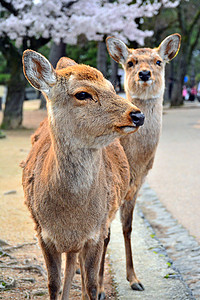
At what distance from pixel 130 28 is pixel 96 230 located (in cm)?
1527

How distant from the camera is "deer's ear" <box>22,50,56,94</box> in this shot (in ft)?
10.8

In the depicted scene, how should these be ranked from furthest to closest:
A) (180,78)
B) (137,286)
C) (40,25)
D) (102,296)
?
(180,78), (40,25), (137,286), (102,296)

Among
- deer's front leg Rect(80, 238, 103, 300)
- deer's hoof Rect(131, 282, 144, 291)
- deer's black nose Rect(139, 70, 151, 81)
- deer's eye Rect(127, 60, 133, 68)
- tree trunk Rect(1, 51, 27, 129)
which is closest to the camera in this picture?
deer's front leg Rect(80, 238, 103, 300)

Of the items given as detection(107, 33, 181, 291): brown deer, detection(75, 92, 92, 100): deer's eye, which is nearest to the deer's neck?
detection(107, 33, 181, 291): brown deer

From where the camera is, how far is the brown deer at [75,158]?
127 inches

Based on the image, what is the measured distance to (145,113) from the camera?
16.6 feet

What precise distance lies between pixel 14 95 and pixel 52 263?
13.1 m

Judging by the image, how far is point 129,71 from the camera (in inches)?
214

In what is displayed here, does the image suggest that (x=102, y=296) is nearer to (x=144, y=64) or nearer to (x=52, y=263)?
(x=52, y=263)

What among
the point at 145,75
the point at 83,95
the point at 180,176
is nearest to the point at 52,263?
the point at 83,95

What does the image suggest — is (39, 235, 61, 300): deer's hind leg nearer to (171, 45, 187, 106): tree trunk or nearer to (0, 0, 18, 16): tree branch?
(0, 0, 18, 16): tree branch

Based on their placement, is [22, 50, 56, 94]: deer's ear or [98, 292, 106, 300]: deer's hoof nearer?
[22, 50, 56, 94]: deer's ear

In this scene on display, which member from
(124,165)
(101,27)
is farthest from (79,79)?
(101,27)

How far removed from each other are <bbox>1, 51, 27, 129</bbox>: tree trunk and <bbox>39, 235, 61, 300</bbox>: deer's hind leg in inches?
507
